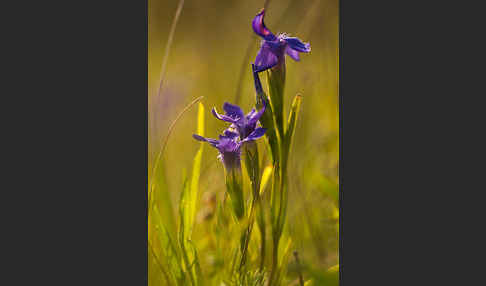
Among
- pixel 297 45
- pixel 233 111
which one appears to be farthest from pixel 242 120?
pixel 297 45

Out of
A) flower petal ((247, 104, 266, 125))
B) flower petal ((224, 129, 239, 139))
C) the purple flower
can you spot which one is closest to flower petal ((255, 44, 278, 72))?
the purple flower

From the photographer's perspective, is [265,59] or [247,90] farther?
[247,90]

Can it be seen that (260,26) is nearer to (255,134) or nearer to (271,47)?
(271,47)

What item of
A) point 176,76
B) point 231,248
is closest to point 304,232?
point 231,248

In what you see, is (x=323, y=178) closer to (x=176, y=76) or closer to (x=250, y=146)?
(x=250, y=146)

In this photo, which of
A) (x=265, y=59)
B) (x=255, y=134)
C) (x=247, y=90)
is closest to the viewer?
(x=255, y=134)

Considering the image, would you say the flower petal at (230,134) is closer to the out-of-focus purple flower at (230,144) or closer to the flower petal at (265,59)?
the out-of-focus purple flower at (230,144)

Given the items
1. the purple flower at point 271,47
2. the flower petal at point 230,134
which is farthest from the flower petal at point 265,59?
the flower petal at point 230,134
